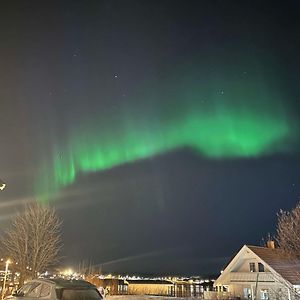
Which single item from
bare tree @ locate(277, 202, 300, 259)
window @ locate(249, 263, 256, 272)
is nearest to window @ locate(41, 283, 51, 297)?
bare tree @ locate(277, 202, 300, 259)

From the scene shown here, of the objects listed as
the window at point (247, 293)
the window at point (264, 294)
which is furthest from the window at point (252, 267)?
the window at point (264, 294)

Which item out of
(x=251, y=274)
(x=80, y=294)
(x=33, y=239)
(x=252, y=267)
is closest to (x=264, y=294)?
(x=251, y=274)

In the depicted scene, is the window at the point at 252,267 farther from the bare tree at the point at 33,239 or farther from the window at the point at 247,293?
the bare tree at the point at 33,239

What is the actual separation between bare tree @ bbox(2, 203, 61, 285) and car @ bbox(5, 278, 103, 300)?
838 inches

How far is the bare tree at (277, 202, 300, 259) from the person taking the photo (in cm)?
2194

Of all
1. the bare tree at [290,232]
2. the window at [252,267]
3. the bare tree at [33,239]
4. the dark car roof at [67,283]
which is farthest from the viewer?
the window at [252,267]

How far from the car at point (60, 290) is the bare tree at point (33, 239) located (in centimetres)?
2130

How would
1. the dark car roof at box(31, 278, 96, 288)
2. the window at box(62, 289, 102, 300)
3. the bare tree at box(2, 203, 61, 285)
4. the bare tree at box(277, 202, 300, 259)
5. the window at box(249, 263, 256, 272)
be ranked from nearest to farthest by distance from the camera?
the window at box(62, 289, 102, 300)
the dark car roof at box(31, 278, 96, 288)
the bare tree at box(277, 202, 300, 259)
the bare tree at box(2, 203, 61, 285)
the window at box(249, 263, 256, 272)

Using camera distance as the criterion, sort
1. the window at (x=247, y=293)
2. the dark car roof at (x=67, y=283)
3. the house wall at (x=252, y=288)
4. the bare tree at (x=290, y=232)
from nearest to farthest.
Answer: the dark car roof at (x=67, y=283) < the bare tree at (x=290, y=232) < the house wall at (x=252, y=288) < the window at (x=247, y=293)

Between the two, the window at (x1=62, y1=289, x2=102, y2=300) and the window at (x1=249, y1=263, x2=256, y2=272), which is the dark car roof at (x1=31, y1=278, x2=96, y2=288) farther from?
the window at (x1=249, y1=263, x2=256, y2=272)

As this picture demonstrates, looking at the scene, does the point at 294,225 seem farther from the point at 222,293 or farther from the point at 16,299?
the point at 222,293

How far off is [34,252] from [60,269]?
29.8 m

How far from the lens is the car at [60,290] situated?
340 inches

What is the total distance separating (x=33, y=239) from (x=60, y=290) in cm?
2339
